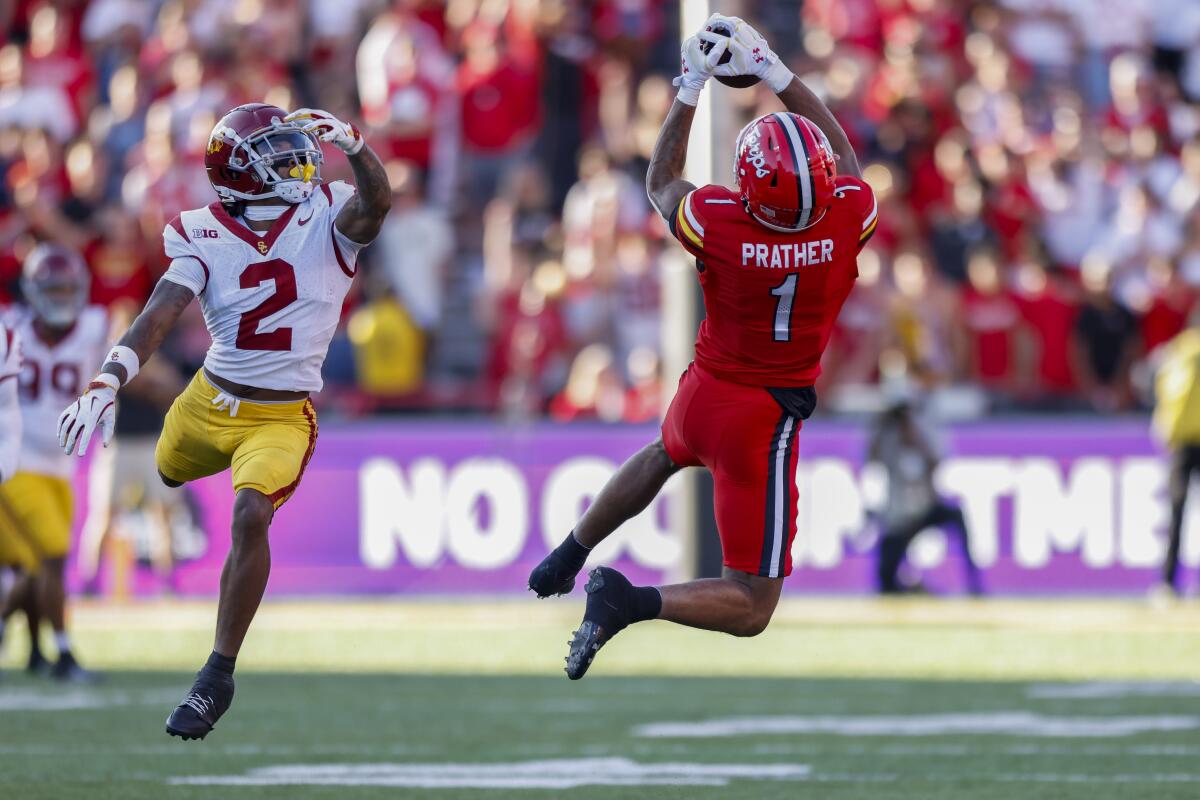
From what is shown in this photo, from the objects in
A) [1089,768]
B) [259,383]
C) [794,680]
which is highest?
[259,383]

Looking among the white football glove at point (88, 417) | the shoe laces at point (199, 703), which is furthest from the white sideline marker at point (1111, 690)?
the white football glove at point (88, 417)

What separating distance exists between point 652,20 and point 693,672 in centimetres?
756

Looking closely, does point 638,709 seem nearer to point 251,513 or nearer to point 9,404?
point 9,404

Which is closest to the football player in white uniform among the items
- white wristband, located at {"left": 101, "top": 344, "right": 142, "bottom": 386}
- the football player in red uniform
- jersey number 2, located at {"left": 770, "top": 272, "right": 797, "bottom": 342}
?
white wristband, located at {"left": 101, "top": 344, "right": 142, "bottom": 386}

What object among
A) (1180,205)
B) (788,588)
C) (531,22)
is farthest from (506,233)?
(1180,205)

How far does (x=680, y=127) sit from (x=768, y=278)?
64cm

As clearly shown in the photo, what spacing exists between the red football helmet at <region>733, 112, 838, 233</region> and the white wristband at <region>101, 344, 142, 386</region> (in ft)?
6.59

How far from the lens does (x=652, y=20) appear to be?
1761 cm

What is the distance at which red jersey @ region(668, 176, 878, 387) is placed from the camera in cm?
723

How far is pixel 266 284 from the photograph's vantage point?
7453 mm

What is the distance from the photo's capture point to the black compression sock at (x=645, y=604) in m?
7.10

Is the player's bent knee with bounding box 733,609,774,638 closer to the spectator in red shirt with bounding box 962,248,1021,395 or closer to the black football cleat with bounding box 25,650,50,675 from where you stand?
the black football cleat with bounding box 25,650,50,675

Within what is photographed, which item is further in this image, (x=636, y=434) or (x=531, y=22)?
(x=531, y=22)

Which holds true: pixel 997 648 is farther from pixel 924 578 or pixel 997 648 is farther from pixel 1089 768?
pixel 1089 768
